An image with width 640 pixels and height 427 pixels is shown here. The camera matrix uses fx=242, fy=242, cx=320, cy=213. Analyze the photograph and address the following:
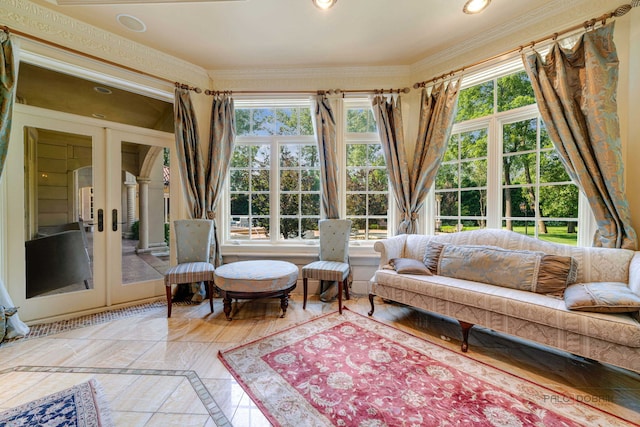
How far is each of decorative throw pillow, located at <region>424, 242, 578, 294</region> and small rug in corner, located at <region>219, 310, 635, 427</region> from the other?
0.66 m

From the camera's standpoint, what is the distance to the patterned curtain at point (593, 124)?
187cm

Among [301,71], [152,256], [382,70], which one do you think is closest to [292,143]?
[301,71]

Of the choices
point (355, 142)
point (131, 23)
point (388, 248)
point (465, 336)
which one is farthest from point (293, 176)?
point (465, 336)

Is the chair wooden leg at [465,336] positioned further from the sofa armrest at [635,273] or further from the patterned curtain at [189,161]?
the patterned curtain at [189,161]

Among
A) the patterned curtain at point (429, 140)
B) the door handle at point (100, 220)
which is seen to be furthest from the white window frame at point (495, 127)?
the door handle at point (100, 220)

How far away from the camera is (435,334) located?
2.16 m

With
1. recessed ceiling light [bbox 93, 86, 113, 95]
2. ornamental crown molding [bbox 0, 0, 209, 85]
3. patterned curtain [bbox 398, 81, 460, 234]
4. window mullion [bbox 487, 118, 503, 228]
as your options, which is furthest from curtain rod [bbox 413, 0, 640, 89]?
recessed ceiling light [bbox 93, 86, 113, 95]

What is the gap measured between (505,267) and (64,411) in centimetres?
305

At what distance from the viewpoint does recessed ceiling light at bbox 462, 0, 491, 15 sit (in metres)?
2.07

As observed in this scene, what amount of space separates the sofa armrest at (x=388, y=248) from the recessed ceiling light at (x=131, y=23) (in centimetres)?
322

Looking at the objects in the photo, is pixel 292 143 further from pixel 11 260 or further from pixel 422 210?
pixel 11 260

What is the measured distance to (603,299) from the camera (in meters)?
1.45

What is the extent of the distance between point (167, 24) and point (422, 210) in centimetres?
340

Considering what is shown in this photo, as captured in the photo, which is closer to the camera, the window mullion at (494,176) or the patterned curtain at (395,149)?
the window mullion at (494,176)
